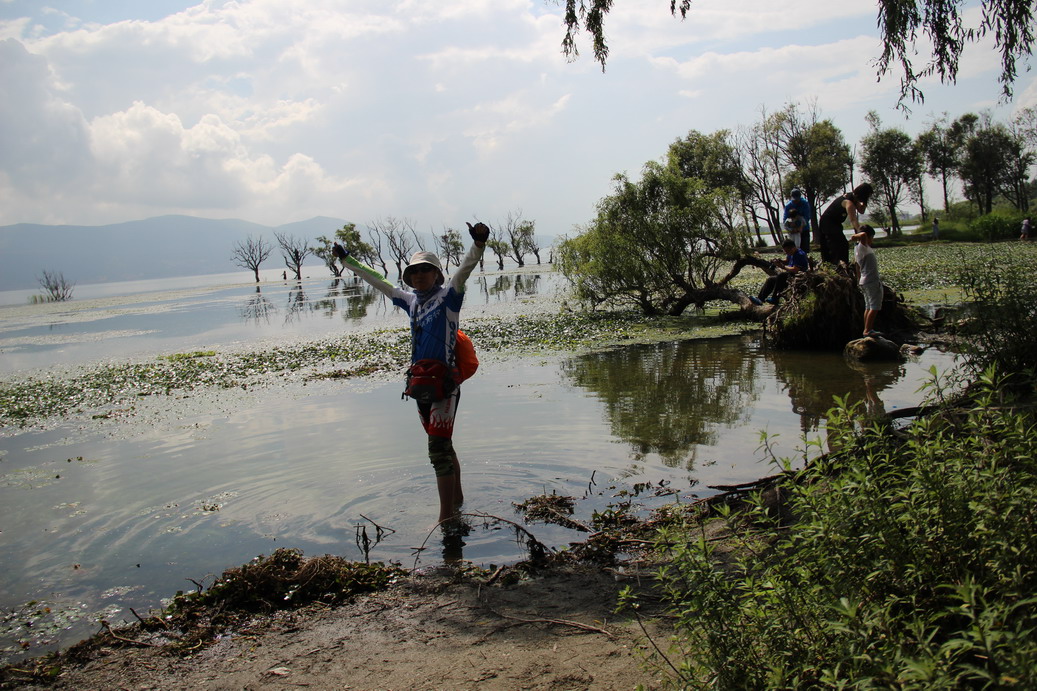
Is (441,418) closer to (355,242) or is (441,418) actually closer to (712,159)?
(712,159)

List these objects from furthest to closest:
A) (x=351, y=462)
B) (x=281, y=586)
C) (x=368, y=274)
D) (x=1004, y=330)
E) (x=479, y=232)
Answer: (x=351, y=462), (x=368, y=274), (x=1004, y=330), (x=479, y=232), (x=281, y=586)

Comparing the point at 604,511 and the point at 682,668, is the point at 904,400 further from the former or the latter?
the point at 682,668

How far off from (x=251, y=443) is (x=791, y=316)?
893 centimetres

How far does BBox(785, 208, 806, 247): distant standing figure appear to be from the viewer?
14.7 metres

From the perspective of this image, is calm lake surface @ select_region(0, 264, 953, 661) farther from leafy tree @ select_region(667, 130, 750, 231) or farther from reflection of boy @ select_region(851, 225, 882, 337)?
leafy tree @ select_region(667, 130, 750, 231)

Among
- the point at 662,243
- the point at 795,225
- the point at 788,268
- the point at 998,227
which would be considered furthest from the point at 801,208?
the point at 998,227

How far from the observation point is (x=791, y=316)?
12320 mm

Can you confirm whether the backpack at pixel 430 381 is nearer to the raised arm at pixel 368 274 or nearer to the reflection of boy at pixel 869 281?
the raised arm at pixel 368 274

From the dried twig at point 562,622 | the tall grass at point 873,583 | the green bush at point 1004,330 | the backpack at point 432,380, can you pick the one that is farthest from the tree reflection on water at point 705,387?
the tall grass at point 873,583

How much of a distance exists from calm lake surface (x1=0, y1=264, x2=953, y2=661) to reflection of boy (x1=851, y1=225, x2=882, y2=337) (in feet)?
2.53

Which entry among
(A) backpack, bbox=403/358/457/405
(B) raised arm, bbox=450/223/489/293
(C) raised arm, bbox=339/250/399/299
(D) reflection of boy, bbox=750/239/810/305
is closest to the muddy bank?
(A) backpack, bbox=403/358/457/405

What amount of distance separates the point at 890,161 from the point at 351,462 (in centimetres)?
6113

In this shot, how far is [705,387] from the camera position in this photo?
33.1ft

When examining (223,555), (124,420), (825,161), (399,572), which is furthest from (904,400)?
(825,161)
